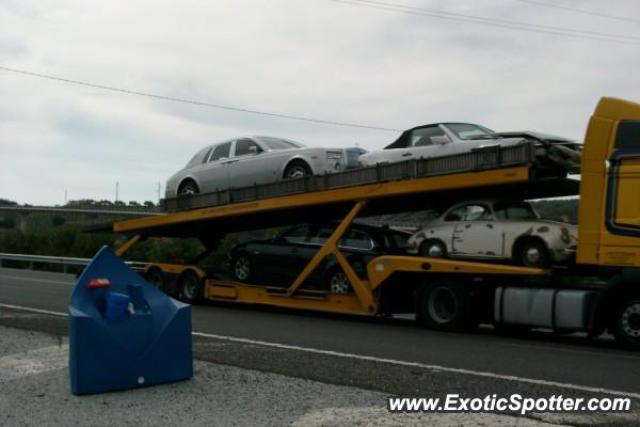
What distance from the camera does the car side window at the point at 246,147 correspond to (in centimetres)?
1655

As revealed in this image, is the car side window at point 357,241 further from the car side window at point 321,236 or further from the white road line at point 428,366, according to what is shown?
the white road line at point 428,366

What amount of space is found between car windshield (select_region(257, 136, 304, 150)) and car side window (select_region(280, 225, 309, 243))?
1.69m

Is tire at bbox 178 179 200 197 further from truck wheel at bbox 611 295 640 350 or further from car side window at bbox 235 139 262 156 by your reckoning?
truck wheel at bbox 611 295 640 350

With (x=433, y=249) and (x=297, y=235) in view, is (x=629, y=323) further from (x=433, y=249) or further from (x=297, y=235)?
(x=297, y=235)

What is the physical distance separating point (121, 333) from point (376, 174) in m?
7.86

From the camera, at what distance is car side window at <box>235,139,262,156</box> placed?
54.3ft

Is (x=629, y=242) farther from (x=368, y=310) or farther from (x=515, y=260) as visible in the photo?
(x=368, y=310)

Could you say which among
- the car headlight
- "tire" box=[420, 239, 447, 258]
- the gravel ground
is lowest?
the gravel ground

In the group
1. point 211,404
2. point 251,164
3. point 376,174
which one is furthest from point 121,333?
point 251,164

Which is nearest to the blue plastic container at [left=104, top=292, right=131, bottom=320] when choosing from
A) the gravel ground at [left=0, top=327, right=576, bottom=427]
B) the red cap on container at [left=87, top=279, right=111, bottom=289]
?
the red cap on container at [left=87, top=279, right=111, bottom=289]

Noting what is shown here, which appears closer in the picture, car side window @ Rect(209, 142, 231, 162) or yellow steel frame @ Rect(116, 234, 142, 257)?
car side window @ Rect(209, 142, 231, 162)

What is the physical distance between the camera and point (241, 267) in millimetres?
16734

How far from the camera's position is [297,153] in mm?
15617

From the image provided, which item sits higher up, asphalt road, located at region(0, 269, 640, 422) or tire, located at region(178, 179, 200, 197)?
tire, located at region(178, 179, 200, 197)
